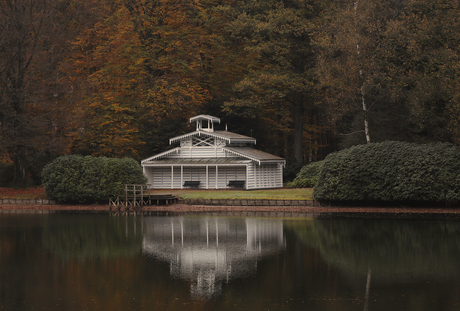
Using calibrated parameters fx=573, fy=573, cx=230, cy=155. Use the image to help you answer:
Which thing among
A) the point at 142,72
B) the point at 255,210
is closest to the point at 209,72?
the point at 142,72

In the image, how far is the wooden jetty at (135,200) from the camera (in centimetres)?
3828

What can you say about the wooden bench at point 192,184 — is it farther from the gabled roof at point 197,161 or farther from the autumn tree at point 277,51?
the autumn tree at point 277,51

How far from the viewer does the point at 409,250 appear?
20359mm

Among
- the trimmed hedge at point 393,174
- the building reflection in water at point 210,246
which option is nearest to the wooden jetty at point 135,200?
the building reflection in water at point 210,246

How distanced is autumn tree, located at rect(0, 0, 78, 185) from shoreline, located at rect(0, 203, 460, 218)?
25.4 feet

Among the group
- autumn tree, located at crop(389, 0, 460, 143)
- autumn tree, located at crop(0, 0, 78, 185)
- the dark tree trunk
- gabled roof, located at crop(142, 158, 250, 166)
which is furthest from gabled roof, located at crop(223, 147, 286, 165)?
autumn tree, located at crop(0, 0, 78, 185)

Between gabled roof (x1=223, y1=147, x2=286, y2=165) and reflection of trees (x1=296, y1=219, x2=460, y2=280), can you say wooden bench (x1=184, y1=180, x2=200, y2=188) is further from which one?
reflection of trees (x1=296, y1=219, x2=460, y2=280)

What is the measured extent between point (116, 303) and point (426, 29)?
95.5 feet

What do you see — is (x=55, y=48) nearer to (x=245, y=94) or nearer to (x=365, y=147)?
(x=245, y=94)

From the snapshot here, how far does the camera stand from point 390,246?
2122cm

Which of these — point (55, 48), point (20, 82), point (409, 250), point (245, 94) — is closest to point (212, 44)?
point (245, 94)

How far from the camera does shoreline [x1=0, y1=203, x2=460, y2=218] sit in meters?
32.3

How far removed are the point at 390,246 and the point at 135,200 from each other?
21.8 meters

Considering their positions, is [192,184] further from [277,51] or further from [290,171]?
[277,51]
